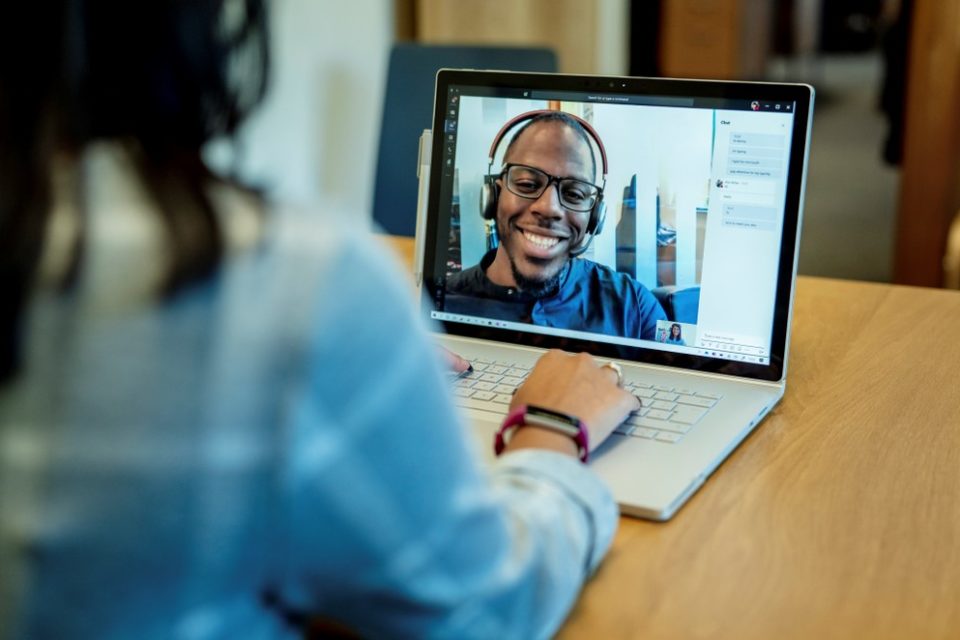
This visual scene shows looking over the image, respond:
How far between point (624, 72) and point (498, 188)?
101 inches

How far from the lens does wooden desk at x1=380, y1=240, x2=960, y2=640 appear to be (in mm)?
745

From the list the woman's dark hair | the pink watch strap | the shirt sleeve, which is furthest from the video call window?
the woman's dark hair

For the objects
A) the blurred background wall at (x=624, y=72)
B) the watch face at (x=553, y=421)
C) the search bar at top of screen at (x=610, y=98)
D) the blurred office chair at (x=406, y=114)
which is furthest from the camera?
the blurred background wall at (x=624, y=72)

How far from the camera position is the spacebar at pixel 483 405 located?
3.52 feet

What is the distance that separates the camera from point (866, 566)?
0.80 meters

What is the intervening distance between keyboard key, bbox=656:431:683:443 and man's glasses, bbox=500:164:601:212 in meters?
0.26

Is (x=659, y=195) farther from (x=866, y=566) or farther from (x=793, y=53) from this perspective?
(x=793, y=53)

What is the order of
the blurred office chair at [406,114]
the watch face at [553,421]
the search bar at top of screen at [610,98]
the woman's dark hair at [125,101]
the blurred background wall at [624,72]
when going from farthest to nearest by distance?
the blurred background wall at [624,72], the blurred office chair at [406,114], the search bar at top of screen at [610,98], the watch face at [553,421], the woman's dark hair at [125,101]

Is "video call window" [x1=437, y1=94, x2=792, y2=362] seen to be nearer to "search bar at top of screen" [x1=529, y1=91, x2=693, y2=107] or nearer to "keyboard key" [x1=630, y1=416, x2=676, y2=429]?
"search bar at top of screen" [x1=529, y1=91, x2=693, y2=107]

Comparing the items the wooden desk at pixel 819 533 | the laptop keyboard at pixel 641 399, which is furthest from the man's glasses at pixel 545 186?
the wooden desk at pixel 819 533

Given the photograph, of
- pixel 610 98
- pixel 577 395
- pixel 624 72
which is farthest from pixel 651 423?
pixel 624 72

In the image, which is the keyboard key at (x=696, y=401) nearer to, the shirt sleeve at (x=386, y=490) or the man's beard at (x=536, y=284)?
the man's beard at (x=536, y=284)

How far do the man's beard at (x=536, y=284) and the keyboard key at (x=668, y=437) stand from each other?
0.23m

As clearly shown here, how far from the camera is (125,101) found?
55cm
